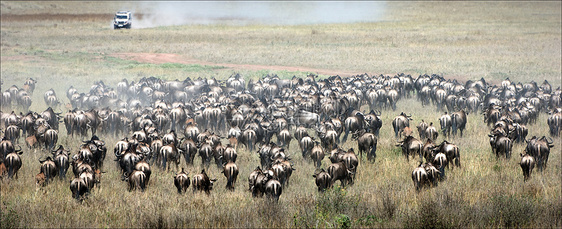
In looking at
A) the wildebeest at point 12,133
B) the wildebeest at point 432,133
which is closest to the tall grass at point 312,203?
the wildebeest at point 12,133

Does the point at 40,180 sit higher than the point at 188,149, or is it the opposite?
the point at 188,149

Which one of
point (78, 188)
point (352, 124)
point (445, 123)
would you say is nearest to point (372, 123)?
point (352, 124)

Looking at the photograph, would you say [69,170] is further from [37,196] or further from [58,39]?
[58,39]

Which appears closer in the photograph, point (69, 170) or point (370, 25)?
point (69, 170)

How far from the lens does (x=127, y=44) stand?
178 ft

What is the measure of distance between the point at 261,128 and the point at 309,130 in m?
3.43

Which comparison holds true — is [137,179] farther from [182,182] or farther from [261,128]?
[261,128]

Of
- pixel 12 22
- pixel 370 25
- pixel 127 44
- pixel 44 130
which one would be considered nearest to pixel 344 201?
pixel 44 130

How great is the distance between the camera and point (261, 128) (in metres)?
17.2

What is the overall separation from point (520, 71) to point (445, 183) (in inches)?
1057

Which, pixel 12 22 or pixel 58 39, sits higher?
pixel 12 22

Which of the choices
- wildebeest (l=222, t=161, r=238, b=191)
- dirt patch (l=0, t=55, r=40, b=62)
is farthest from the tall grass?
dirt patch (l=0, t=55, r=40, b=62)

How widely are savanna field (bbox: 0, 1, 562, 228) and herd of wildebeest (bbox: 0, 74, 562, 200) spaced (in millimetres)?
352

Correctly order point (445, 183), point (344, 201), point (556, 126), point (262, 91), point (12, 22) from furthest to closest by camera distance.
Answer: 1. point (12, 22)
2. point (262, 91)
3. point (556, 126)
4. point (445, 183)
5. point (344, 201)
